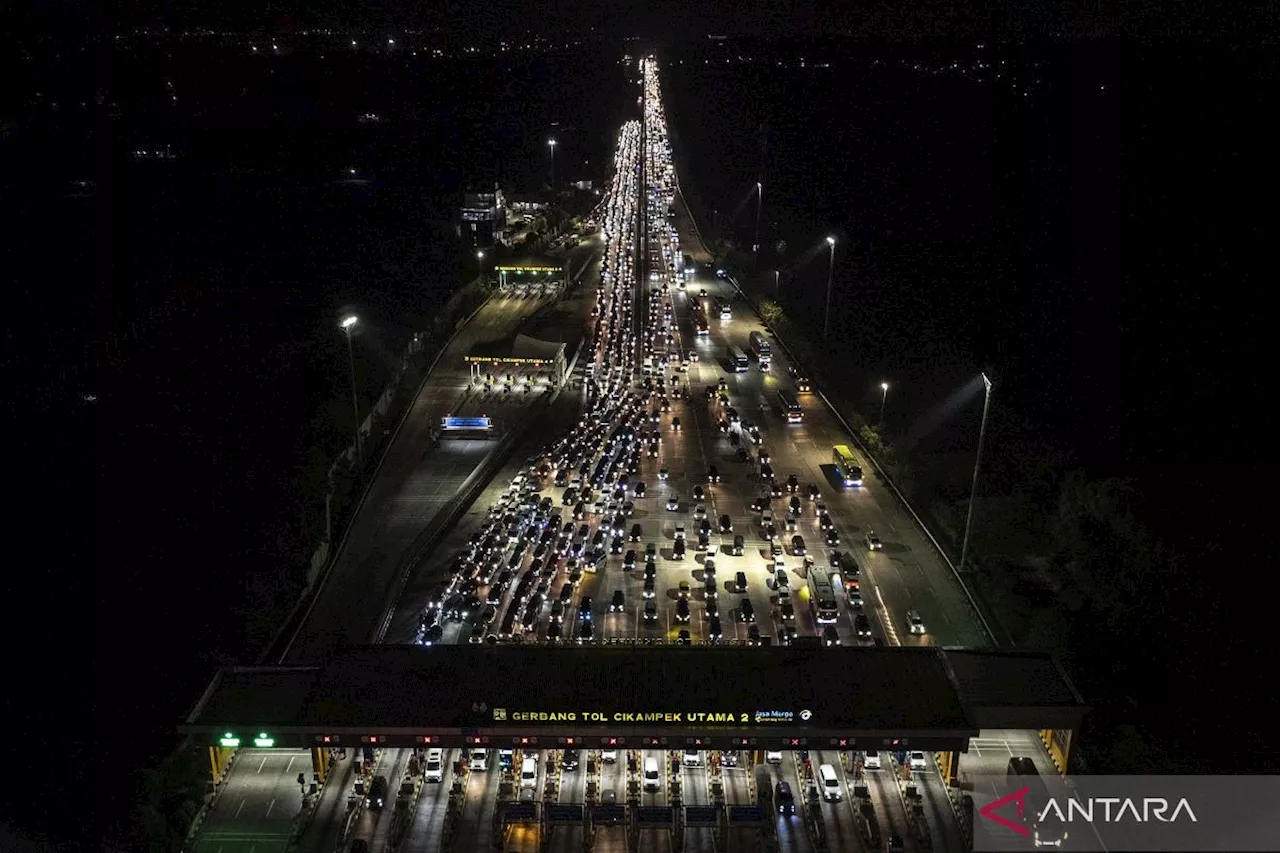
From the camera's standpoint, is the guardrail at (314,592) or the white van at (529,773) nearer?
the white van at (529,773)

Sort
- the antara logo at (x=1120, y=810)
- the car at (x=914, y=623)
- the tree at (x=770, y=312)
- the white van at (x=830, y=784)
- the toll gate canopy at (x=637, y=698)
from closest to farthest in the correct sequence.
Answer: the antara logo at (x=1120, y=810) < the white van at (x=830, y=784) < the toll gate canopy at (x=637, y=698) < the car at (x=914, y=623) < the tree at (x=770, y=312)

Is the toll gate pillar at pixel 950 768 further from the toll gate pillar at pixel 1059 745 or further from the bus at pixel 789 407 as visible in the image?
the bus at pixel 789 407

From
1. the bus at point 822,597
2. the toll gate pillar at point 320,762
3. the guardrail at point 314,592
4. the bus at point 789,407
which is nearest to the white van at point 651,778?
the toll gate pillar at point 320,762

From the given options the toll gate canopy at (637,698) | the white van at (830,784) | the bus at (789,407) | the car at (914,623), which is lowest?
the bus at (789,407)

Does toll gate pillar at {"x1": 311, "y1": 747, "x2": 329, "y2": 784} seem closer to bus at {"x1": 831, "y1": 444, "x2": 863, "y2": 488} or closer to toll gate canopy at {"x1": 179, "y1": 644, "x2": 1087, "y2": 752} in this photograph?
toll gate canopy at {"x1": 179, "y1": 644, "x2": 1087, "y2": 752}

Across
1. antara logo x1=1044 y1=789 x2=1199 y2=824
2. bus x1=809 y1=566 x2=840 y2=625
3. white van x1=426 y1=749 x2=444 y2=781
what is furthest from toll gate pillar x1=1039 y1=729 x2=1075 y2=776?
white van x1=426 y1=749 x2=444 y2=781

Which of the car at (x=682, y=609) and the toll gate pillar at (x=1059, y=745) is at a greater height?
the toll gate pillar at (x=1059, y=745)

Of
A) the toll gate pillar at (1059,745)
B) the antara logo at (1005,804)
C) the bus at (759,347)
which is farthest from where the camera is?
the bus at (759,347)
